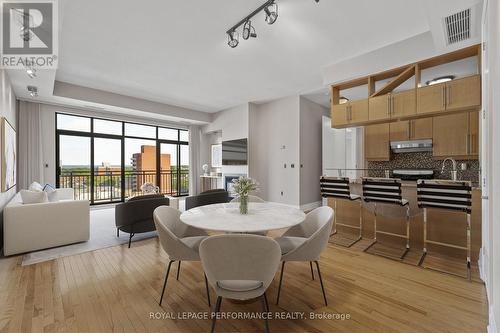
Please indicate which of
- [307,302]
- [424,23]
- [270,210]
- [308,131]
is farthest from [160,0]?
[308,131]

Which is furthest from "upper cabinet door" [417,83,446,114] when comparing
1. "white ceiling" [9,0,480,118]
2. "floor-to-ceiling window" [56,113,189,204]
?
"floor-to-ceiling window" [56,113,189,204]

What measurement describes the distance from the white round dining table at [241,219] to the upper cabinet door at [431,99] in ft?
7.70

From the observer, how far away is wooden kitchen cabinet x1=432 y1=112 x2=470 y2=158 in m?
3.69

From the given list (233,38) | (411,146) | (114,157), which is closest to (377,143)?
(411,146)

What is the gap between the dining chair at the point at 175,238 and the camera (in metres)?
1.73

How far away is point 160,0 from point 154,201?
103 inches

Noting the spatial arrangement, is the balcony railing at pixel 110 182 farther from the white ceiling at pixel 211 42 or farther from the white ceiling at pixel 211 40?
the white ceiling at pixel 211 40

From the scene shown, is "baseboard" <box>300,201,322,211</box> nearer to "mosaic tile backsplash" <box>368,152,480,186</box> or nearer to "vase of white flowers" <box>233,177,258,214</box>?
"mosaic tile backsplash" <box>368,152,480,186</box>

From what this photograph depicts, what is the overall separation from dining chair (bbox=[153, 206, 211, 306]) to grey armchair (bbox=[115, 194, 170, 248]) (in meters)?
1.36

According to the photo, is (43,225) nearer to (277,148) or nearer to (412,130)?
(277,148)

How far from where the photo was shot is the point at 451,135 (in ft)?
12.5

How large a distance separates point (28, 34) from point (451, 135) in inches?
244

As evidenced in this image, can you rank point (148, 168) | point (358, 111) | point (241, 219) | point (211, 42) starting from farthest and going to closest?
point (148, 168) → point (358, 111) → point (211, 42) → point (241, 219)

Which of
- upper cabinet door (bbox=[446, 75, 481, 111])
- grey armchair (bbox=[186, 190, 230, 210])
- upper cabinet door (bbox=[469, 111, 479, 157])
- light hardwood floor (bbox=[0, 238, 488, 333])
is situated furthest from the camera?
grey armchair (bbox=[186, 190, 230, 210])
